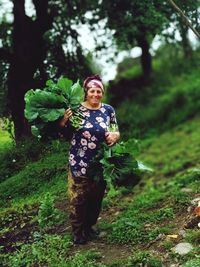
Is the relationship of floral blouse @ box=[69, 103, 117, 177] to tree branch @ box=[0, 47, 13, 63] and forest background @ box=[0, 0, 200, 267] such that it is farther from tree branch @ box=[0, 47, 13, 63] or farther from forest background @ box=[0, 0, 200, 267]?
tree branch @ box=[0, 47, 13, 63]

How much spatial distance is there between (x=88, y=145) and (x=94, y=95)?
0.56 m

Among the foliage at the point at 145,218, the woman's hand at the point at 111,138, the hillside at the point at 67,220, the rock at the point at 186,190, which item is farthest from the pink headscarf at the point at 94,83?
the rock at the point at 186,190

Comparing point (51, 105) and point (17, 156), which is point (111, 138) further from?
point (17, 156)

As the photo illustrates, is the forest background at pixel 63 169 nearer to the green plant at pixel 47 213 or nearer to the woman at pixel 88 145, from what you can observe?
the green plant at pixel 47 213

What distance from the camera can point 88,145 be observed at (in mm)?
6570

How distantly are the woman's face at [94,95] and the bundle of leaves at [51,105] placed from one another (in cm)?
10

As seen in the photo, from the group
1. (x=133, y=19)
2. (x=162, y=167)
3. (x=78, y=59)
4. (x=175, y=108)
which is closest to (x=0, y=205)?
(x=78, y=59)

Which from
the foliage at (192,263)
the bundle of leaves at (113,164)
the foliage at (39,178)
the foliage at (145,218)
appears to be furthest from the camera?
the foliage at (39,178)

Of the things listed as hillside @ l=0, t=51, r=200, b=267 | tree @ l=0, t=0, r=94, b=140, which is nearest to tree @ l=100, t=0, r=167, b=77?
tree @ l=0, t=0, r=94, b=140

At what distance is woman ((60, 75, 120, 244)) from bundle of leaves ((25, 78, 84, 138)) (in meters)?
0.11

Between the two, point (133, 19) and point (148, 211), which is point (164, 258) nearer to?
point (148, 211)

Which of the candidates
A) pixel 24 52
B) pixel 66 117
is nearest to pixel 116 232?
pixel 66 117

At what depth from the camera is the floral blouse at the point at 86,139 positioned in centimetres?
656

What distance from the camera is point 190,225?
688 cm
